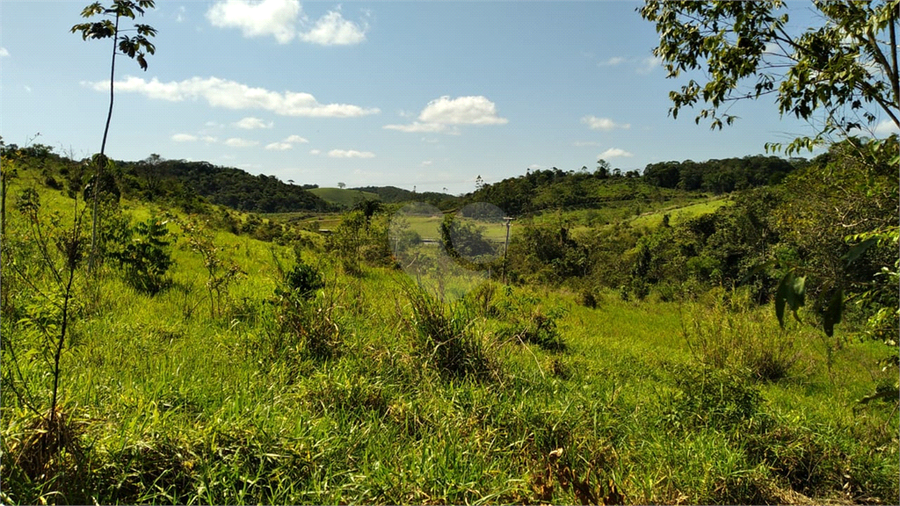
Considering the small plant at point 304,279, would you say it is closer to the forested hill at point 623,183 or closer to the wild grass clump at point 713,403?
the wild grass clump at point 713,403

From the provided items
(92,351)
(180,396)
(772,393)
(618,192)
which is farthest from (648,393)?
(618,192)

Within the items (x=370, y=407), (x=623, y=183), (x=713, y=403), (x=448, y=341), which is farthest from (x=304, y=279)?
(x=623, y=183)

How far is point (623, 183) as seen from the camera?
77.6m

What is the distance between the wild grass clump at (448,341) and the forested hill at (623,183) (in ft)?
149

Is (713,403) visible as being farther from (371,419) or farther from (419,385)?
(371,419)

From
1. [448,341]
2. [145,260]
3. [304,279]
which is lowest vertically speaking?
[448,341]

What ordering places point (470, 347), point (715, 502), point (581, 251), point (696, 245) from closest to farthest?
point (715, 502) < point (470, 347) < point (696, 245) < point (581, 251)

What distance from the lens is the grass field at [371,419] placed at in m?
2.18

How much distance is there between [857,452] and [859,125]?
2.41m

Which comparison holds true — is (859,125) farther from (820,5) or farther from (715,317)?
(715,317)

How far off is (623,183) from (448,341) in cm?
8003

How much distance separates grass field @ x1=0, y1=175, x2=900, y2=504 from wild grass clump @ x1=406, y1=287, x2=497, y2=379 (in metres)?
0.01

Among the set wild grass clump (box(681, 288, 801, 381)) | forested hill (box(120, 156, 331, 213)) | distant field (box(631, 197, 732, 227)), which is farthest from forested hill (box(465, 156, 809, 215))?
wild grass clump (box(681, 288, 801, 381))

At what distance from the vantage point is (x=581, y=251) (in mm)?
44969
